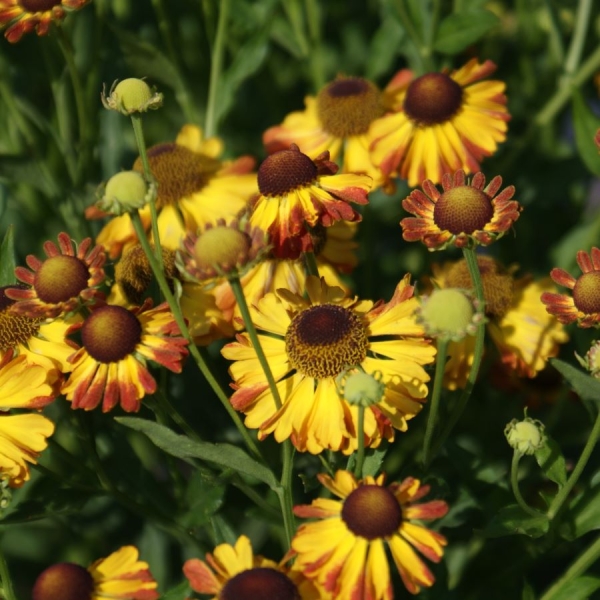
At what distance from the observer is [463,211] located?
1020mm

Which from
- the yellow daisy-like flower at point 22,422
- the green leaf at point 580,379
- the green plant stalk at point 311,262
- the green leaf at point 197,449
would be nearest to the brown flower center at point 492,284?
the green plant stalk at point 311,262

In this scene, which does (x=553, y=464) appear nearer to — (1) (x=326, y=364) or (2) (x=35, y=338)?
(1) (x=326, y=364)

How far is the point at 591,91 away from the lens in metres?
→ 2.16

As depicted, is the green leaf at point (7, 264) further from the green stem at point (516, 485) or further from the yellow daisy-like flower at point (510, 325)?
the green stem at point (516, 485)

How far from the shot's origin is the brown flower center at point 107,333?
105 centimetres

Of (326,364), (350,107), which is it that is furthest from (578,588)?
(350,107)

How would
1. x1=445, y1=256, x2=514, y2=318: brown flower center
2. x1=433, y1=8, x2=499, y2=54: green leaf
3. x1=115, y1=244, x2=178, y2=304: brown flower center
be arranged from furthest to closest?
x1=433, y1=8, x2=499, y2=54: green leaf, x1=445, y1=256, x2=514, y2=318: brown flower center, x1=115, y1=244, x2=178, y2=304: brown flower center

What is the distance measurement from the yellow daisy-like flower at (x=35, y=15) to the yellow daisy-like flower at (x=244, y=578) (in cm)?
69

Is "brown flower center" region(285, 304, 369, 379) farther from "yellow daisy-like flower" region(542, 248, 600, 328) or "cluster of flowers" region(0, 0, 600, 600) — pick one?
"yellow daisy-like flower" region(542, 248, 600, 328)

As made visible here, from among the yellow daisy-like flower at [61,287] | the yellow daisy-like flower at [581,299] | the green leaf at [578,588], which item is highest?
the yellow daisy-like flower at [61,287]

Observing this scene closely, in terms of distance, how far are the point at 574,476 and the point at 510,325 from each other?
37cm

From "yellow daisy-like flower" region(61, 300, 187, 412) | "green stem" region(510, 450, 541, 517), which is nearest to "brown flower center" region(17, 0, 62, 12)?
"yellow daisy-like flower" region(61, 300, 187, 412)

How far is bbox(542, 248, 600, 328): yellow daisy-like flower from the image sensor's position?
1072 millimetres

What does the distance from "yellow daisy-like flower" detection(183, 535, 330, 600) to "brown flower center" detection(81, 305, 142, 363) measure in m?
0.25
